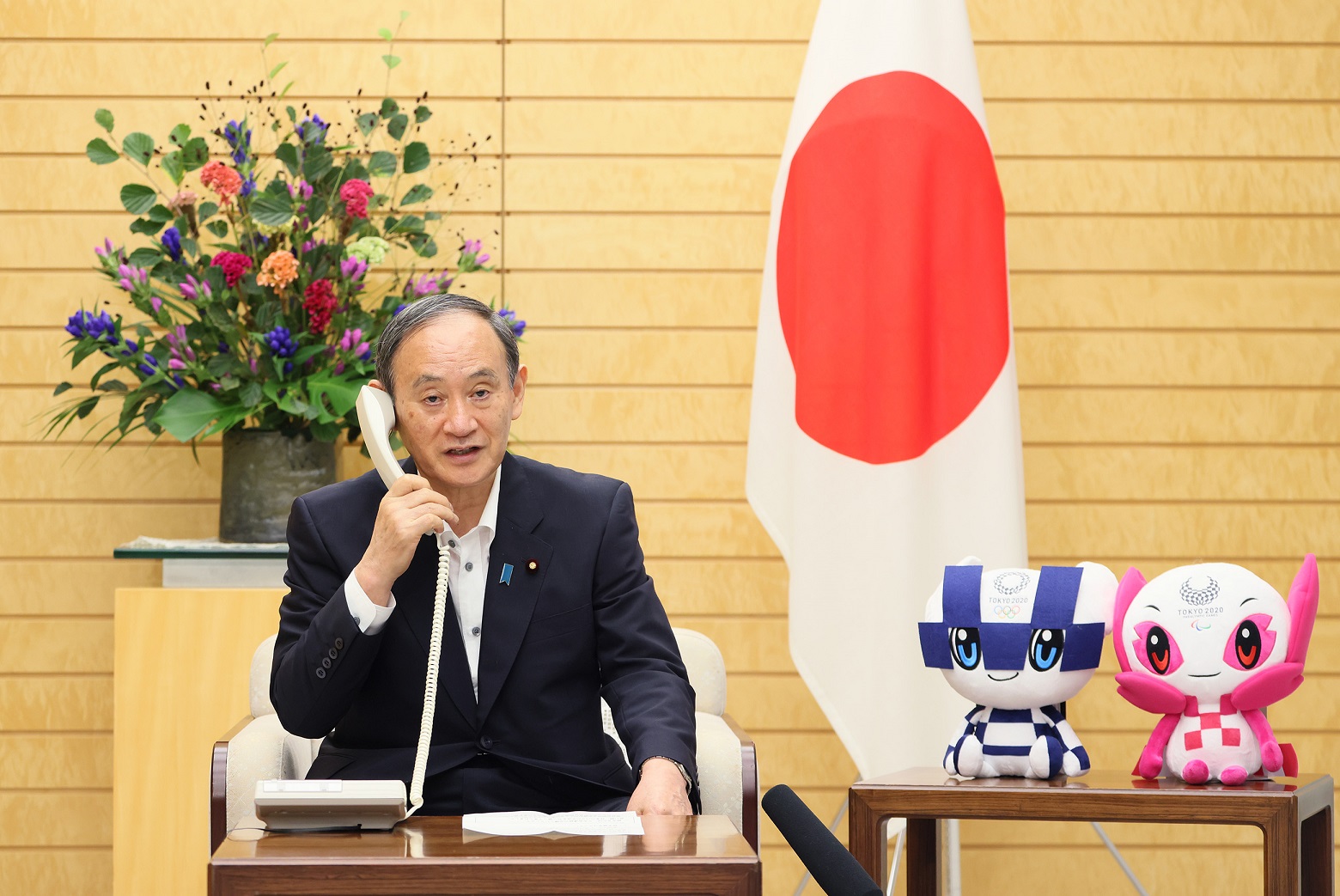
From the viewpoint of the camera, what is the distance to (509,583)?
6.70 ft

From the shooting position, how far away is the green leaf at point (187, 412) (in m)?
2.81

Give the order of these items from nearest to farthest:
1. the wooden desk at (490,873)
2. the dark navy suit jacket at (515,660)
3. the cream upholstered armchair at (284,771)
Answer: the wooden desk at (490,873) → the dark navy suit jacket at (515,660) → the cream upholstered armchair at (284,771)

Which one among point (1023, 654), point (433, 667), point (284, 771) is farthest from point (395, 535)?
point (1023, 654)

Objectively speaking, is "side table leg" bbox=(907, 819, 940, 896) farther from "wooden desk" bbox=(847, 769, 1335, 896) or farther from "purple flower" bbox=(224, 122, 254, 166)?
"purple flower" bbox=(224, 122, 254, 166)

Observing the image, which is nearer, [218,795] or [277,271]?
[218,795]

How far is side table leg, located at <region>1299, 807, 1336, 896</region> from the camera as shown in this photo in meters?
2.05

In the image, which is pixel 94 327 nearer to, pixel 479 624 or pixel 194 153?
pixel 194 153

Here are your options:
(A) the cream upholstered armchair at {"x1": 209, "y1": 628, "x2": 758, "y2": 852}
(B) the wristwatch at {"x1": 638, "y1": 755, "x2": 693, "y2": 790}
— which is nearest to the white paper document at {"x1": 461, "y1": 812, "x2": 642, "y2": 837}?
(B) the wristwatch at {"x1": 638, "y1": 755, "x2": 693, "y2": 790}

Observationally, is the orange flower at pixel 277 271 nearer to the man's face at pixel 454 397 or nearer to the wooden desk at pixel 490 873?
the man's face at pixel 454 397

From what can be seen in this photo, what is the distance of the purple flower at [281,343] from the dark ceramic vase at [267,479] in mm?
199

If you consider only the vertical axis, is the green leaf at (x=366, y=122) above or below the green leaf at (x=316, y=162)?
above

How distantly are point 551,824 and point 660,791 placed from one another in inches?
12.1

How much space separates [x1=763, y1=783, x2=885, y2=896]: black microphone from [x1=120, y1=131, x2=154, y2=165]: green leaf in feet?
8.00

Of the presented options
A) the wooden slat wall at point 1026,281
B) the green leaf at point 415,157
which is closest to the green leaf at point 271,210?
the green leaf at point 415,157
